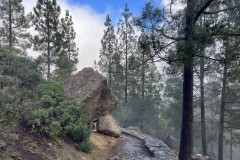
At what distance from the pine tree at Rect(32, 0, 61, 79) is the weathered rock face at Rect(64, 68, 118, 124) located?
7.14 metres

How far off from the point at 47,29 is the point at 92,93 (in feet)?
33.4

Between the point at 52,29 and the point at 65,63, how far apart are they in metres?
3.93

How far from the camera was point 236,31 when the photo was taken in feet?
15.5

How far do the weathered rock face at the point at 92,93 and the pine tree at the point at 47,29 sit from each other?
714 cm

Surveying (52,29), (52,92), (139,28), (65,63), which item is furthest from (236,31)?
(65,63)

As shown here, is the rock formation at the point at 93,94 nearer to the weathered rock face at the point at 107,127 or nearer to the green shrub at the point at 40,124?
the weathered rock face at the point at 107,127

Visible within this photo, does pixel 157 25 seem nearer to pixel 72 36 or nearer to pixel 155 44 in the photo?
pixel 155 44

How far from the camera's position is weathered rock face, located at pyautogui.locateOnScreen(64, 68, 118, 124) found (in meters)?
6.59

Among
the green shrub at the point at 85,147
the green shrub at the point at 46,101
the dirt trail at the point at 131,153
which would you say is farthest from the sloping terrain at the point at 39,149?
the green shrub at the point at 46,101

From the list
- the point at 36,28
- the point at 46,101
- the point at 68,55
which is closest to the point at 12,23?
the point at 36,28

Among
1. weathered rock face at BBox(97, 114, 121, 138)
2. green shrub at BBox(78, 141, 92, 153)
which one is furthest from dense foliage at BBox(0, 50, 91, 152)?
weathered rock face at BBox(97, 114, 121, 138)

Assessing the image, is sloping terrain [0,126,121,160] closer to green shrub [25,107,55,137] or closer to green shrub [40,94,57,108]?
green shrub [25,107,55,137]

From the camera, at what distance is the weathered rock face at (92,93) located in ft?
21.6

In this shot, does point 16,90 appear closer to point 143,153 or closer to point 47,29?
point 143,153
